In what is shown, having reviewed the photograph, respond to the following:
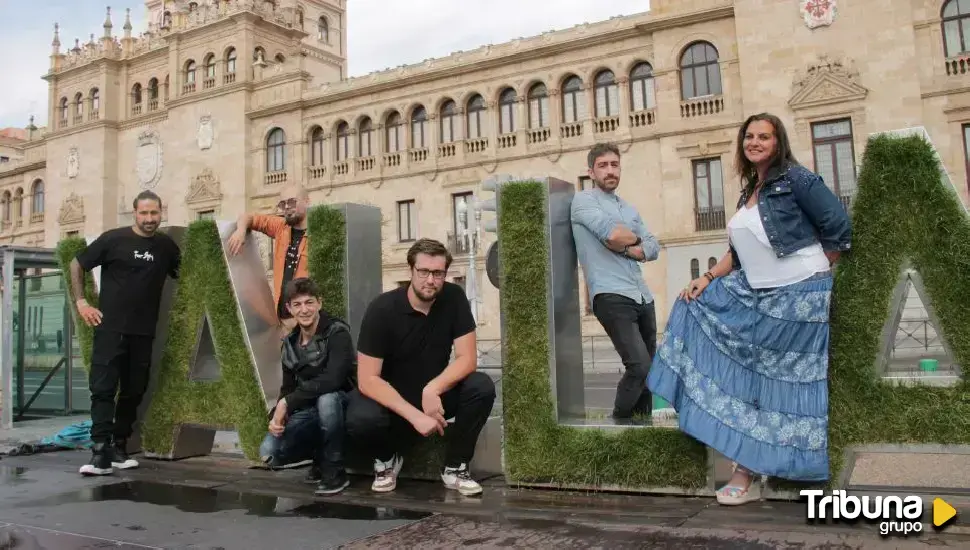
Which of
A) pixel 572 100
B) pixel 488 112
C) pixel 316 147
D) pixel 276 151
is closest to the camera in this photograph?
pixel 572 100

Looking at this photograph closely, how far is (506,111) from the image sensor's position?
89.1 ft

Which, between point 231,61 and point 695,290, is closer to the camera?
point 695,290

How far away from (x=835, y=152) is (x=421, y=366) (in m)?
20.0

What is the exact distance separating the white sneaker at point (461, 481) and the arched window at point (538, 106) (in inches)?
895

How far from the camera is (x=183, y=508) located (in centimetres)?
431

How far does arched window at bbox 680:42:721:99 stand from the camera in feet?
75.9

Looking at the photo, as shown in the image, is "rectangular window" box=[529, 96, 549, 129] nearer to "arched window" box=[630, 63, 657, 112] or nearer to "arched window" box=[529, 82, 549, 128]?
"arched window" box=[529, 82, 549, 128]

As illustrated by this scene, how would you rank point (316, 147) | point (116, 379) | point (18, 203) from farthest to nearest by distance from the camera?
point (18, 203) < point (316, 147) < point (116, 379)

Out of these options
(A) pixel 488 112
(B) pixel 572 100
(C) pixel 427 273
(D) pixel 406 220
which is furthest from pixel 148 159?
(C) pixel 427 273

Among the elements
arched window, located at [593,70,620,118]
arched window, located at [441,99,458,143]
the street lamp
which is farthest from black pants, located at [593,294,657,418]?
arched window, located at [441,99,458,143]

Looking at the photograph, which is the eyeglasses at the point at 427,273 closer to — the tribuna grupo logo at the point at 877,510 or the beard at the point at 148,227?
the tribuna grupo logo at the point at 877,510

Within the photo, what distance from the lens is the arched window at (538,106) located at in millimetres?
26375

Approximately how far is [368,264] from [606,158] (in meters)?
1.92

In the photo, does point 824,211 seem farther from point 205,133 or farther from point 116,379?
point 205,133
